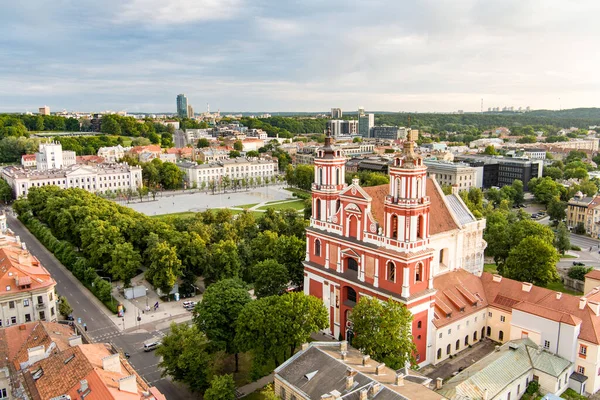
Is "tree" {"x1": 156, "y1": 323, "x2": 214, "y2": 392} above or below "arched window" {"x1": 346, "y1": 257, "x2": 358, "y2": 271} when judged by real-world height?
below

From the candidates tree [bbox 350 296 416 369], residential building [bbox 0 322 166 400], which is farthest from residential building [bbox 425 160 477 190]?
residential building [bbox 0 322 166 400]

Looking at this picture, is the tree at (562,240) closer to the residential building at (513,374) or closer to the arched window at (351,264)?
the residential building at (513,374)

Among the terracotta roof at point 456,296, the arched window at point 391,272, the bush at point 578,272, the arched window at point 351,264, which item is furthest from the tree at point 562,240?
the arched window at point 391,272

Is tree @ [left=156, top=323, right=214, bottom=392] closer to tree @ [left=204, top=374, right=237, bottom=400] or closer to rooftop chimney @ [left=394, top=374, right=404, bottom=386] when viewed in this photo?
tree @ [left=204, top=374, right=237, bottom=400]

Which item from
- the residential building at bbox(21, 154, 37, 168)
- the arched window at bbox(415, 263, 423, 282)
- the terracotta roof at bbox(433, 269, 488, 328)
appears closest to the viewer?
the arched window at bbox(415, 263, 423, 282)

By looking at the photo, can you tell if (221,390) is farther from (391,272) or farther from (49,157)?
(49,157)

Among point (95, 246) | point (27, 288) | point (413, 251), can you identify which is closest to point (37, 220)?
point (95, 246)

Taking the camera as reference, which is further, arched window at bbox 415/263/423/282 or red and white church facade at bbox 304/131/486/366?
arched window at bbox 415/263/423/282
